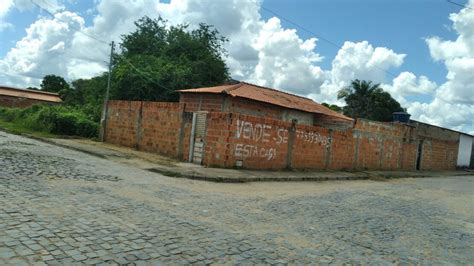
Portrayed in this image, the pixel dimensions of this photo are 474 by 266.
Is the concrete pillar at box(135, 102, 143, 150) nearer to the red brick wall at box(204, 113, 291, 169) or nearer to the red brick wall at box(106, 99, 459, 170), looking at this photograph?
the red brick wall at box(106, 99, 459, 170)

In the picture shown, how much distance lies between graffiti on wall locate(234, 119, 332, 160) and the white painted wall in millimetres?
26301

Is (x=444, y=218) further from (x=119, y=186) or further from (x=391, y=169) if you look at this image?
Result: (x=391, y=169)

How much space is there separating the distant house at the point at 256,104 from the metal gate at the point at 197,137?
54.0 inches

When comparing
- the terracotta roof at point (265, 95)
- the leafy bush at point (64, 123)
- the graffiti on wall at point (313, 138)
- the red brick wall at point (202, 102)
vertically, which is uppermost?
the terracotta roof at point (265, 95)

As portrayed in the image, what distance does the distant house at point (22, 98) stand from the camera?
5538 cm

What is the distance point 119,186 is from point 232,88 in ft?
34.9

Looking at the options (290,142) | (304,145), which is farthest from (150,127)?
(304,145)

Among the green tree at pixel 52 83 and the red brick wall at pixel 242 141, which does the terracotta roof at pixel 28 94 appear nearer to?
the green tree at pixel 52 83

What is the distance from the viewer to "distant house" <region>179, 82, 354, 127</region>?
59.1ft

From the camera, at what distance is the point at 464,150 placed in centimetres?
3894

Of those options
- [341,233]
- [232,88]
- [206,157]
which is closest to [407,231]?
[341,233]

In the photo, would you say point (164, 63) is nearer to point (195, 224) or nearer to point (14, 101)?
point (195, 224)

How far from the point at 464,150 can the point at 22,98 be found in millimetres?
53247

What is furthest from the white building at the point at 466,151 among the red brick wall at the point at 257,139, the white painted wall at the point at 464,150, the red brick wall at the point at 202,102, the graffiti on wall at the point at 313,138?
the red brick wall at the point at 202,102
